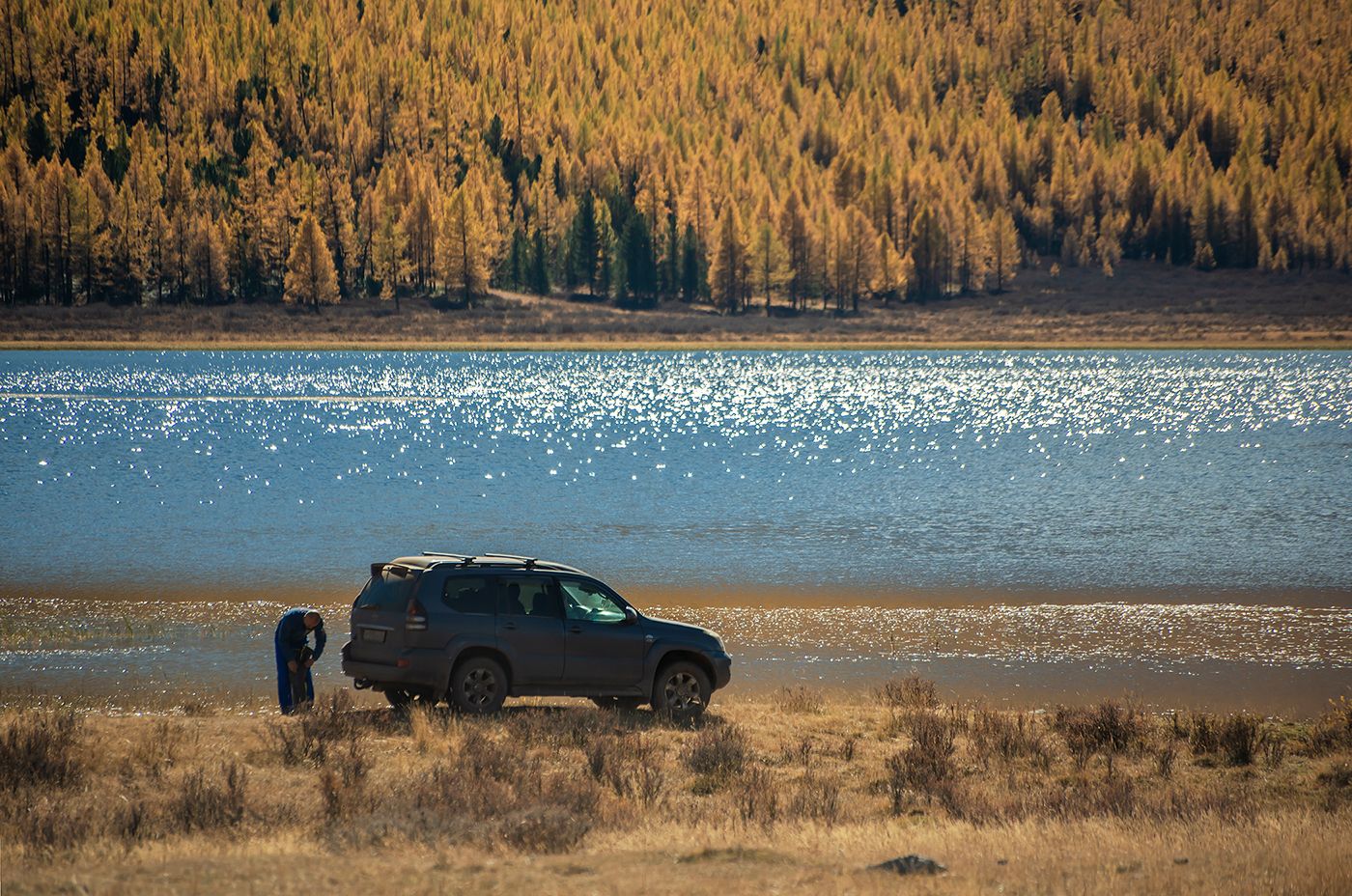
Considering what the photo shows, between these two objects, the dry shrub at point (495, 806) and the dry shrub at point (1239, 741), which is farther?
the dry shrub at point (1239, 741)

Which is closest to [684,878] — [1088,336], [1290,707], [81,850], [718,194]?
[81,850]

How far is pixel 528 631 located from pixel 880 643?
314 inches

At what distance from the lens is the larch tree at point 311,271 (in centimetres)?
14338

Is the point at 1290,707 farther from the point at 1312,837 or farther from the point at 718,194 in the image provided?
the point at 718,194

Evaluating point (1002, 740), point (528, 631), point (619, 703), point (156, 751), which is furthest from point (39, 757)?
point (1002, 740)

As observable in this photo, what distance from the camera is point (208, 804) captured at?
10.9 meters

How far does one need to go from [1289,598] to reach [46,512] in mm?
30419

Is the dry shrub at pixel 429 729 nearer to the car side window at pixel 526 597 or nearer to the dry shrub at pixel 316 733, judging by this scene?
the dry shrub at pixel 316 733

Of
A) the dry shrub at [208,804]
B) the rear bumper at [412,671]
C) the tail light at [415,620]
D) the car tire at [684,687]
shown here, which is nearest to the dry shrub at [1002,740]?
the car tire at [684,687]

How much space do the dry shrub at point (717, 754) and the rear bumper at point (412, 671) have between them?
2.88m

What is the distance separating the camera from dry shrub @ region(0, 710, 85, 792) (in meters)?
12.0

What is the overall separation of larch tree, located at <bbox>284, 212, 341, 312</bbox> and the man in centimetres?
13290

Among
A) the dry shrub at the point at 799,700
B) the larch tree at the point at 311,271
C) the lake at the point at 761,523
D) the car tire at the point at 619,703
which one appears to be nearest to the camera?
the car tire at the point at 619,703

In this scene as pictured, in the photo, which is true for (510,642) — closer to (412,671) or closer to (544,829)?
(412,671)
